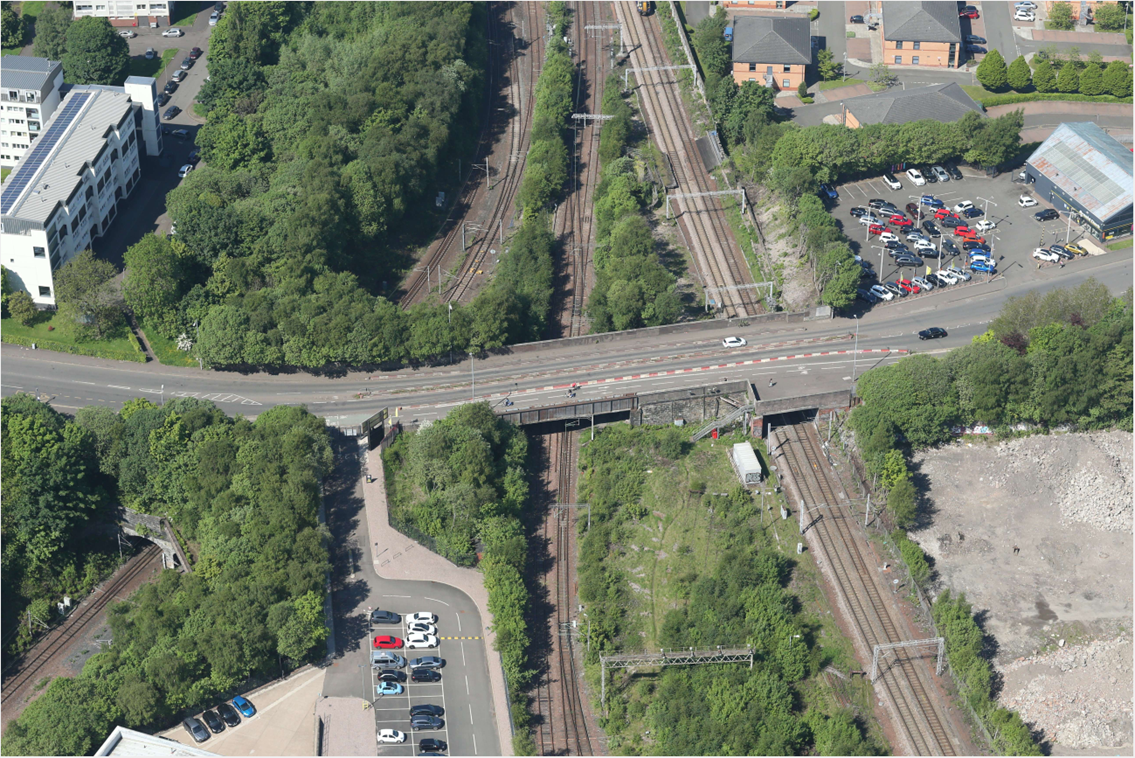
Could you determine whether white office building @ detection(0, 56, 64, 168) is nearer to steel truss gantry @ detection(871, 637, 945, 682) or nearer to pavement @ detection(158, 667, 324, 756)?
pavement @ detection(158, 667, 324, 756)

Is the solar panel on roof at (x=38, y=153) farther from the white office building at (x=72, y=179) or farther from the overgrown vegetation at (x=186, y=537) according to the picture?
the overgrown vegetation at (x=186, y=537)

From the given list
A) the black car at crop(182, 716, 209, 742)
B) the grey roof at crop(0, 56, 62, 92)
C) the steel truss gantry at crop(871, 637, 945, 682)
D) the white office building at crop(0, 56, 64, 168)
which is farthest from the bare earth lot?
the grey roof at crop(0, 56, 62, 92)

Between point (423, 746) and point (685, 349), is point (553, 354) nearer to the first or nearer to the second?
point (685, 349)

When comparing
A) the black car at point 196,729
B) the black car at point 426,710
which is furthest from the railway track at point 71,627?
the black car at point 426,710

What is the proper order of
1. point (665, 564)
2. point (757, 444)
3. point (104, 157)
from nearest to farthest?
point (665, 564), point (757, 444), point (104, 157)

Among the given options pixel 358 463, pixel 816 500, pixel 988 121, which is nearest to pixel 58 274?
pixel 358 463

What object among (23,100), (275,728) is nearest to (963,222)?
(275,728)

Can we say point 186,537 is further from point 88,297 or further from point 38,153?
point 38,153
